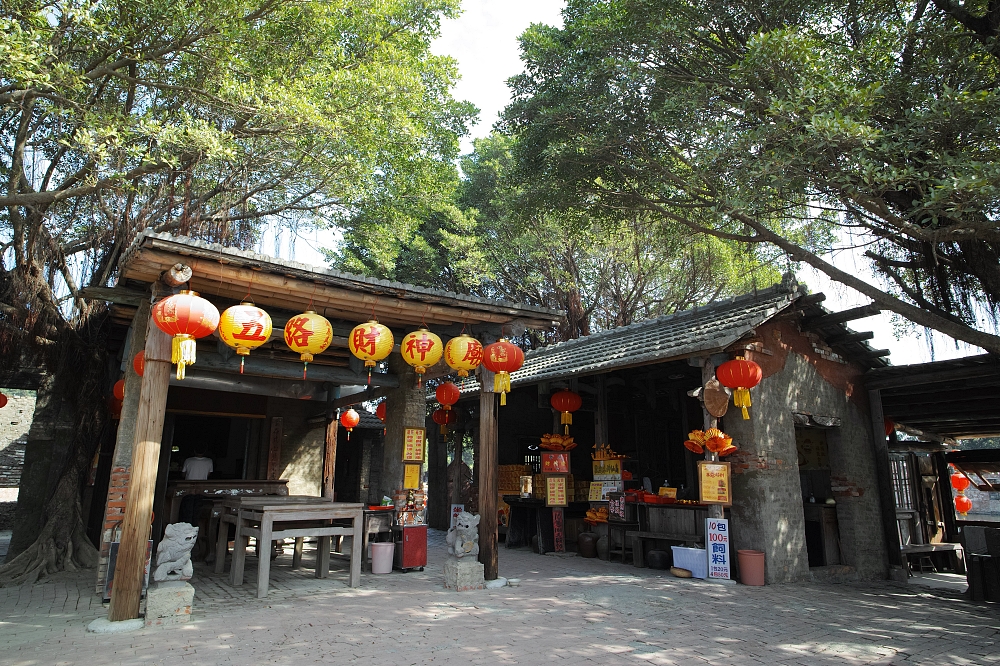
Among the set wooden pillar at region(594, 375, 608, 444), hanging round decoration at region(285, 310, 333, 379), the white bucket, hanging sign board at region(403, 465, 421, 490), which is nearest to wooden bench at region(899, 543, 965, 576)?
wooden pillar at region(594, 375, 608, 444)

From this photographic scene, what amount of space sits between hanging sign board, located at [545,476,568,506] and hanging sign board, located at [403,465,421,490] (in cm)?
288

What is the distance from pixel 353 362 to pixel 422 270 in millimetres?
10047

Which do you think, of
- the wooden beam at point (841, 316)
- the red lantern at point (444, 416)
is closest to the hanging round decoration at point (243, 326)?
the red lantern at point (444, 416)

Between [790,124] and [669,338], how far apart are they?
3.81 meters

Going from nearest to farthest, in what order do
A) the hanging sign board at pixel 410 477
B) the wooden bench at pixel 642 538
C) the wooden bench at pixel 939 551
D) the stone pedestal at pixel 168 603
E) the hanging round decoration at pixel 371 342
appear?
the stone pedestal at pixel 168 603
the hanging round decoration at pixel 371 342
the hanging sign board at pixel 410 477
the wooden bench at pixel 642 538
the wooden bench at pixel 939 551

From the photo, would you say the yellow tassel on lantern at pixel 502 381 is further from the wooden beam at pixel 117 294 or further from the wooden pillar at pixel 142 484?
the wooden beam at pixel 117 294

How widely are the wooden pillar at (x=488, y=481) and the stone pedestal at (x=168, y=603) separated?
3.23 meters

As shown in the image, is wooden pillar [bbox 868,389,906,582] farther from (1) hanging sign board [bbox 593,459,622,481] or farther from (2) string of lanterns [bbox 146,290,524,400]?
(2) string of lanterns [bbox 146,290,524,400]

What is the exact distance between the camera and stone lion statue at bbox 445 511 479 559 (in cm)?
702

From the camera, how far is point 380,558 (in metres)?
7.94

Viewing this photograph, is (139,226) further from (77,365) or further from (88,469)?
(88,469)

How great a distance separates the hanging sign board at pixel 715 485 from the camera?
25.9 feet

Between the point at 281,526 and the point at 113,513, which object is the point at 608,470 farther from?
the point at 113,513

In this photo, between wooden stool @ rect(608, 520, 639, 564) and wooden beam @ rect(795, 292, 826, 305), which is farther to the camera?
wooden stool @ rect(608, 520, 639, 564)
